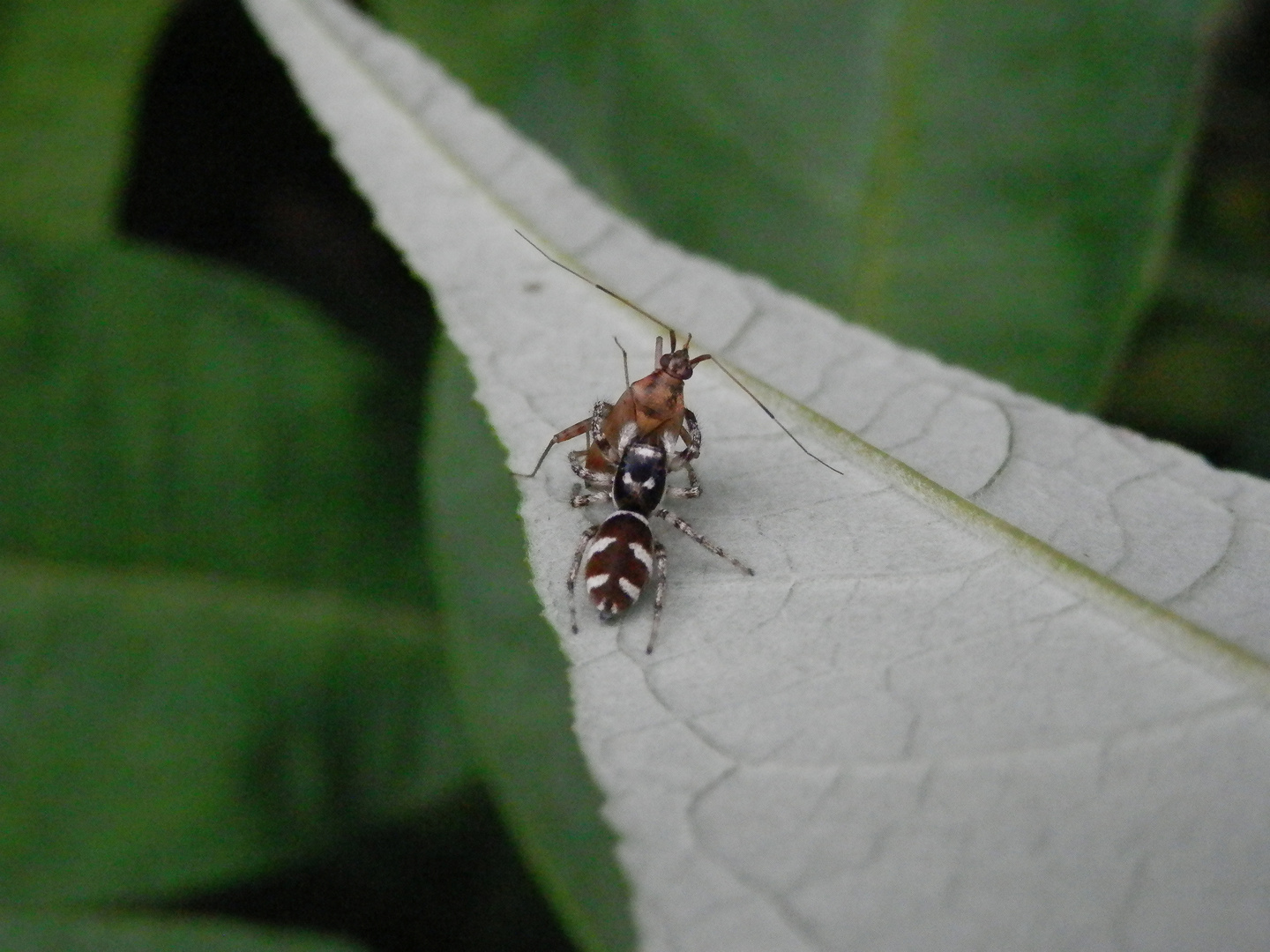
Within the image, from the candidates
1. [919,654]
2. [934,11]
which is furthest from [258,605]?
[934,11]

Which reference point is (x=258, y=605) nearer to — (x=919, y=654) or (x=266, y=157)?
(x=266, y=157)

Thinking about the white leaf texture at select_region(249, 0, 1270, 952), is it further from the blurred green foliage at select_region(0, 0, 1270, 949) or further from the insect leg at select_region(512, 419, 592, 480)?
the blurred green foliage at select_region(0, 0, 1270, 949)

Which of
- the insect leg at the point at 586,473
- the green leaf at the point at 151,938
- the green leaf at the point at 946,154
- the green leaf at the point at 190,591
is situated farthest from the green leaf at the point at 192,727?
the green leaf at the point at 946,154

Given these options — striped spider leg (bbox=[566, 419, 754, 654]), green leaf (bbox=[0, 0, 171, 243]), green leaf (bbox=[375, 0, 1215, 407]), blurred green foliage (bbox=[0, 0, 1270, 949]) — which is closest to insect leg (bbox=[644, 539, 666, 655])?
striped spider leg (bbox=[566, 419, 754, 654])

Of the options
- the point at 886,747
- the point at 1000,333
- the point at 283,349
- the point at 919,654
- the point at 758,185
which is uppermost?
the point at 758,185

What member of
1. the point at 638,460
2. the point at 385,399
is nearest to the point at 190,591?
the point at 385,399

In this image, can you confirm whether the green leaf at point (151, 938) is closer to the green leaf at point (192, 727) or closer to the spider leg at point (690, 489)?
the green leaf at point (192, 727)
